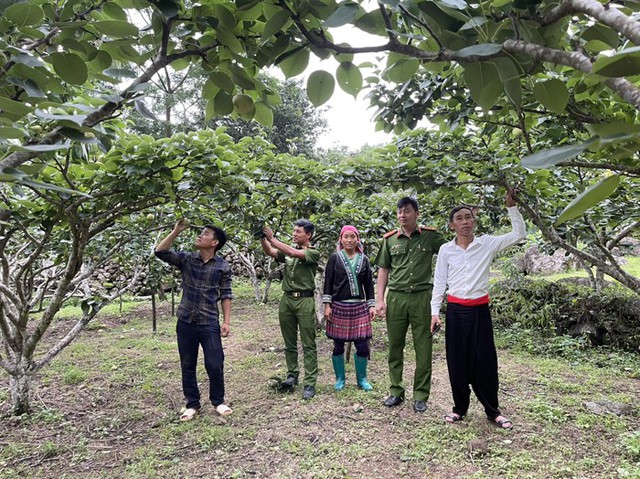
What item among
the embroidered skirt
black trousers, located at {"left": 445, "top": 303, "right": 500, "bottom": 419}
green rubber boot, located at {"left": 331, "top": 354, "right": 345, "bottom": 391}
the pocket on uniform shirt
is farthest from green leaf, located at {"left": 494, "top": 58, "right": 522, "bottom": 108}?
green rubber boot, located at {"left": 331, "top": 354, "right": 345, "bottom": 391}

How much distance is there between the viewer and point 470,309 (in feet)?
9.02

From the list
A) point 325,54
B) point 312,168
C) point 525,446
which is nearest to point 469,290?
point 525,446

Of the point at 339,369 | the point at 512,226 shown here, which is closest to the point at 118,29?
the point at 512,226

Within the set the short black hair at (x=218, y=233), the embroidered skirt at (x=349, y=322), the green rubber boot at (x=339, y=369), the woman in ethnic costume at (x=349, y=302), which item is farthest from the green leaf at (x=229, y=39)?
the green rubber boot at (x=339, y=369)

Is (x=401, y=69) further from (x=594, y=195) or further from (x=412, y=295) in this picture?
(x=412, y=295)

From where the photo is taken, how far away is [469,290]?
8.98ft

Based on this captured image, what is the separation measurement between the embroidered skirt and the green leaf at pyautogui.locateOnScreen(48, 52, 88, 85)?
3.07m

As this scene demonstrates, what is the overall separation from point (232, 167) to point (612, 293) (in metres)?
5.85

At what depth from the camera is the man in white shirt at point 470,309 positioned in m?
2.74

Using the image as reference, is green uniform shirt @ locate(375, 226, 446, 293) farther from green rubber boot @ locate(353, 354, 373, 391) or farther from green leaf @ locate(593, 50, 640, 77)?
green leaf @ locate(593, 50, 640, 77)

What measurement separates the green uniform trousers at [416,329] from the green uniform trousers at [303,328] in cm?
73

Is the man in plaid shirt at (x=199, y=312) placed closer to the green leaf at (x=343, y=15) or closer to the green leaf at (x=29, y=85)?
the green leaf at (x=29, y=85)

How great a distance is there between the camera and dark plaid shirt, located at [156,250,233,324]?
10.3ft

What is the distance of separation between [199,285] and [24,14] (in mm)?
2517
